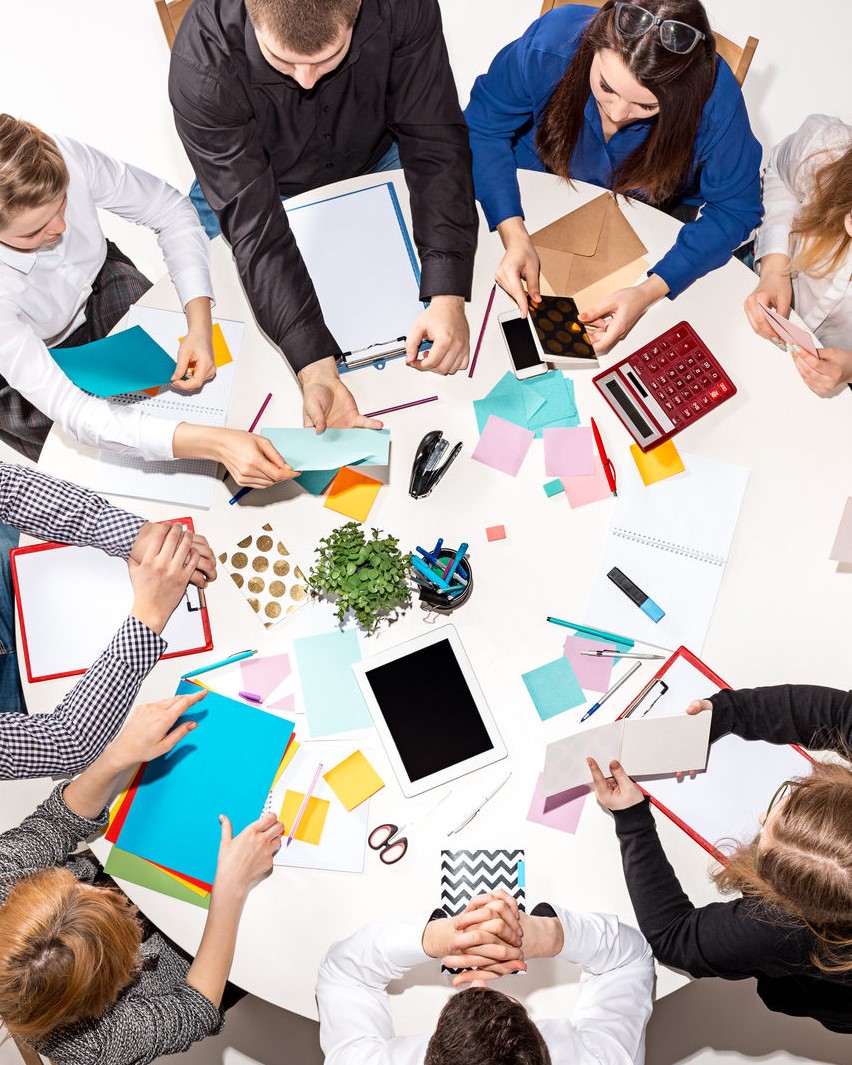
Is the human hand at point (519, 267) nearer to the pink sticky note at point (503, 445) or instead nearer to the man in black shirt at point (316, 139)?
the man in black shirt at point (316, 139)

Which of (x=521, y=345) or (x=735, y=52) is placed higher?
(x=735, y=52)

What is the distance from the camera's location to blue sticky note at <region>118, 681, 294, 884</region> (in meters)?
1.56

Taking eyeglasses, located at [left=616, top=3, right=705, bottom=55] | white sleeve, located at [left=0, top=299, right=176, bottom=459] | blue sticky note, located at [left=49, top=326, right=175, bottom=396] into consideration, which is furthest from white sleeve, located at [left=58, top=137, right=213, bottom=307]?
eyeglasses, located at [left=616, top=3, right=705, bottom=55]

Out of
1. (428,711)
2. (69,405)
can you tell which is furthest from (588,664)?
(69,405)

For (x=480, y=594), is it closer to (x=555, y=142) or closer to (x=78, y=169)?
(x=555, y=142)

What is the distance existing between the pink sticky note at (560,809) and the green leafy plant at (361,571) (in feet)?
1.54

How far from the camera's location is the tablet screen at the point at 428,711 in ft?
5.18

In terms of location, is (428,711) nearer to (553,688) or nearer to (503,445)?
(553,688)

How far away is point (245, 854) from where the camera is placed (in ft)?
4.96

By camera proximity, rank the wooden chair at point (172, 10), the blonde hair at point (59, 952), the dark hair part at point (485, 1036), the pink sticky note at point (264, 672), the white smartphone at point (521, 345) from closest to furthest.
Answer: the dark hair part at point (485, 1036) → the blonde hair at point (59, 952) → the pink sticky note at point (264, 672) → the white smartphone at point (521, 345) → the wooden chair at point (172, 10)

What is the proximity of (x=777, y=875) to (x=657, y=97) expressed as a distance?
1477 mm

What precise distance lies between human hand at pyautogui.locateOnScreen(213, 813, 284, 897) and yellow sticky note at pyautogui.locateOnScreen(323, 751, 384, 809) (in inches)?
4.9

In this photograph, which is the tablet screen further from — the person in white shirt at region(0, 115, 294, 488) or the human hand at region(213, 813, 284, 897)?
the person in white shirt at region(0, 115, 294, 488)

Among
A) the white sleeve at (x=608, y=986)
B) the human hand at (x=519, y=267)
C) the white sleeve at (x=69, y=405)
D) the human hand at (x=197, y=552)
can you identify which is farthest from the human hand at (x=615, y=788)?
the white sleeve at (x=69, y=405)
